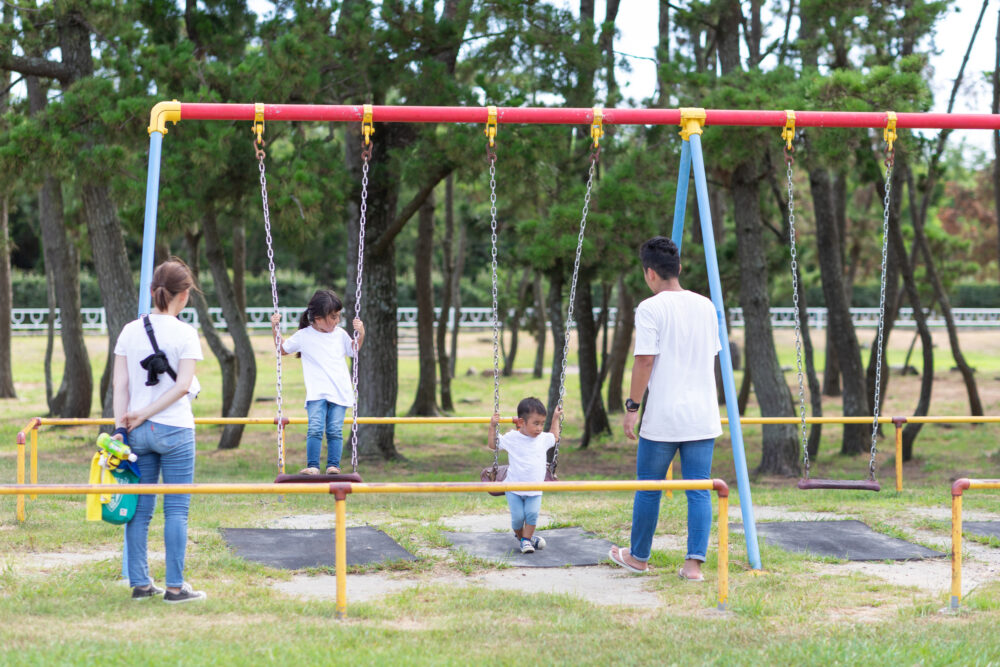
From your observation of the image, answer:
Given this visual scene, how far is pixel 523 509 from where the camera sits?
256 inches

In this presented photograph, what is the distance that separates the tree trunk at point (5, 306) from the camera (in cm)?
1914

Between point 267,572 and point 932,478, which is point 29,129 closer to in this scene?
point 267,572

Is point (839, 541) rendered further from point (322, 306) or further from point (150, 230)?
A: point (150, 230)

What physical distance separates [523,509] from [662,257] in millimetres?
1765

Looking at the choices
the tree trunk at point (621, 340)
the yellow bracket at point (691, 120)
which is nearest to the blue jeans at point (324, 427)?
the yellow bracket at point (691, 120)

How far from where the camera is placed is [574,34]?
43.2ft

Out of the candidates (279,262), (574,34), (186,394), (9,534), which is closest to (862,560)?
(186,394)

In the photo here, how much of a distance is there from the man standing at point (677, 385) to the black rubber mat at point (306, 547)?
1.56m

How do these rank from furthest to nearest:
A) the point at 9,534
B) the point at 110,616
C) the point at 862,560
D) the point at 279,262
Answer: the point at 279,262 < the point at 9,534 < the point at 862,560 < the point at 110,616

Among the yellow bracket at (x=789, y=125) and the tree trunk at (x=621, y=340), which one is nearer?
the yellow bracket at (x=789, y=125)

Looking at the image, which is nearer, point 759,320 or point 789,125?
point 789,125

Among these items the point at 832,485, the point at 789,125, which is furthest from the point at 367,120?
the point at 832,485

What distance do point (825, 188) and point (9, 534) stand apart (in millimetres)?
11551

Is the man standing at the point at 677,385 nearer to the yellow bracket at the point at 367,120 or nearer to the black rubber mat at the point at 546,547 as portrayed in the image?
the black rubber mat at the point at 546,547
